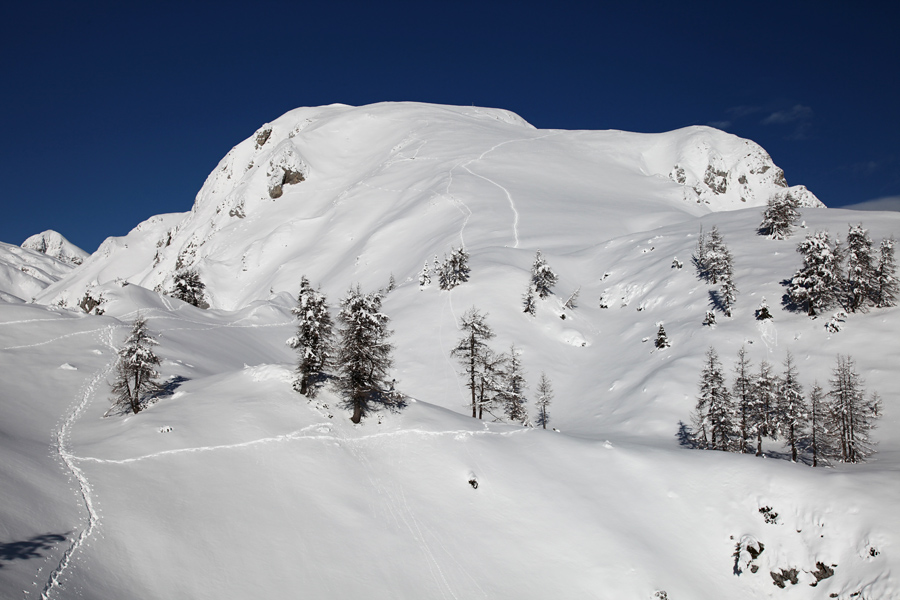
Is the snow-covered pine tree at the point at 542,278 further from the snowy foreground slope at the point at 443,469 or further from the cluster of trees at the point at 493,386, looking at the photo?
the cluster of trees at the point at 493,386

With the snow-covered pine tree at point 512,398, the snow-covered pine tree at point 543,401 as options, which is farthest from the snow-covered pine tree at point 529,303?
the snow-covered pine tree at point 512,398

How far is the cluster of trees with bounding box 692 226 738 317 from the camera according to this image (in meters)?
58.1

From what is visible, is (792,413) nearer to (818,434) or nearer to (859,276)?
(818,434)

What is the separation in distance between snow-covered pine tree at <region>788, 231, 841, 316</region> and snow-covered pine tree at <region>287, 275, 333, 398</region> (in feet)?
157

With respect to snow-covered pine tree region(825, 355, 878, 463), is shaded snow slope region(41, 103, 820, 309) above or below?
above

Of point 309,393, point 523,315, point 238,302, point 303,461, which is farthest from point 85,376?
point 238,302

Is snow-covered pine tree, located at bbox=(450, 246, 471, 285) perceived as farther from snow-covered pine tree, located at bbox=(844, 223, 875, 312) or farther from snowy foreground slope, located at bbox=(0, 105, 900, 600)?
snow-covered pine tree, located at bbox=(844, 223, 875, 312)

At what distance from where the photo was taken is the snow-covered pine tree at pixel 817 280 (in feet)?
173

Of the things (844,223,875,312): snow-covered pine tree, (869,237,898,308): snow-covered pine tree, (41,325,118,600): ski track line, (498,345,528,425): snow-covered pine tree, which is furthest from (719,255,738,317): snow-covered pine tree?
(41,325,118,600): ski track line

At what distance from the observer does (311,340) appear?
3644cm

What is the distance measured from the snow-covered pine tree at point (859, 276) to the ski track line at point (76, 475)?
64470mm

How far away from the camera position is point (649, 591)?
26.8 metres

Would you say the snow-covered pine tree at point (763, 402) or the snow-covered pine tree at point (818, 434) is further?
the snow-covered pine tree at point (763, 402)

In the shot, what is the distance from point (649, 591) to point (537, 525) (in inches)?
254
